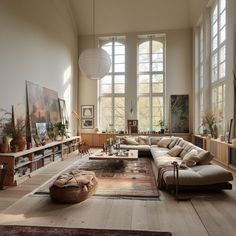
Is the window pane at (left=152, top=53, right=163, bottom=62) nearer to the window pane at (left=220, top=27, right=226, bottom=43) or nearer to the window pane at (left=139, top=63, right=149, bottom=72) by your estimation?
the window pane at (left=139, top=63, right=149, bottom=72)

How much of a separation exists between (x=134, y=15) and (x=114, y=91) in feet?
11.6

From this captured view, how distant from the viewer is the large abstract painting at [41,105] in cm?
655

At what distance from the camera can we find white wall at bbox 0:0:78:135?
18.0 ft

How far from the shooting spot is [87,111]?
11.3 metres

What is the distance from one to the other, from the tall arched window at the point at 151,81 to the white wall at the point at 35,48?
3.30m

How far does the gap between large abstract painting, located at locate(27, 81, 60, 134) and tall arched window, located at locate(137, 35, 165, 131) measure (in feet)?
14.1

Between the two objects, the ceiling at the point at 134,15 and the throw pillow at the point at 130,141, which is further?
the ceiling at the point at 134,15

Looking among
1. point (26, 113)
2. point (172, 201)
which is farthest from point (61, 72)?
point (172, 201)

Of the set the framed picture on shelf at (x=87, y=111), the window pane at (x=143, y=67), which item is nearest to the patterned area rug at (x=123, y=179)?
the framed picture on shelf at (x=87, y=111)

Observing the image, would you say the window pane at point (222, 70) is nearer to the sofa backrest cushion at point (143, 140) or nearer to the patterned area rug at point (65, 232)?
the sofa backrest cushion at point (143, 140)

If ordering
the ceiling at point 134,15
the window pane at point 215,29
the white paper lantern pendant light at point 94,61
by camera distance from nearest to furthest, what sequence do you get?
the white paper lantern pendant light at point 94,61 < the window pane at point 215,29 < the ceiling at point 134,15

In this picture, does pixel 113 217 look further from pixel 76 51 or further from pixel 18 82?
pixel 76 51

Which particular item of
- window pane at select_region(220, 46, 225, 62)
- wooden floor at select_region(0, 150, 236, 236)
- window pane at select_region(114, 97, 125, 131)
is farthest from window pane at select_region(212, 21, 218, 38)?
wooden floor at select_region(0, 150, 236, 236)

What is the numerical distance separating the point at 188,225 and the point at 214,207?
0.85 meters
